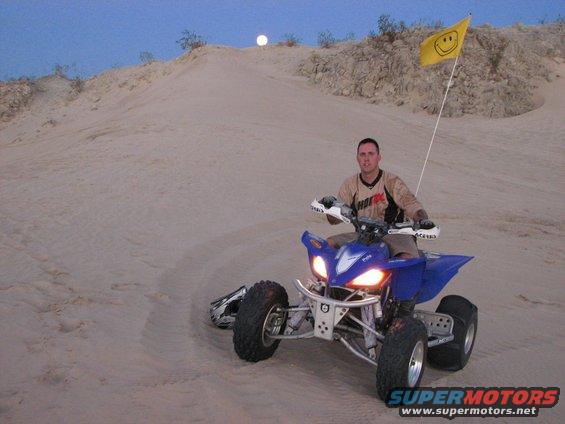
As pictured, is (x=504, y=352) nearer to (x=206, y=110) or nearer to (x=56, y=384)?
(x=56, y=384)

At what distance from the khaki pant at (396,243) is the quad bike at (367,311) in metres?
0.12

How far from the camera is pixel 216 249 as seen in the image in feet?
23.4

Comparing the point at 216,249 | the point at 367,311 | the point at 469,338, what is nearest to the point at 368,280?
the point at 367,311

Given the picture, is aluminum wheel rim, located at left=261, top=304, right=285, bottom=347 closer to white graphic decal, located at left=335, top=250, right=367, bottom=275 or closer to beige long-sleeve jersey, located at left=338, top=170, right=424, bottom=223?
white graphic decal, located at left=335, top=250, right=367, bottom=275

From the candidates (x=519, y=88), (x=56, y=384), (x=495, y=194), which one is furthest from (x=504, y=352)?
(x=519, y=88)

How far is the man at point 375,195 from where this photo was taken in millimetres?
4359

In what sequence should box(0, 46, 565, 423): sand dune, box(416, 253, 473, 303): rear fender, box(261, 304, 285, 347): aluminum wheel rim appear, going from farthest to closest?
box(416, 253, 473, 303): rear fender → box(261, 304, 285, 347): aluminum wheel rim → box(0, 46, 565, 423): sand dune

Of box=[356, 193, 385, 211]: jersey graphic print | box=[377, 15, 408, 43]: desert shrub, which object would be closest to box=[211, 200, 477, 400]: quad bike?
box=[356, 193, 385, 211]: jersey graphic print

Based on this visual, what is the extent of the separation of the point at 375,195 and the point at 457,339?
1327 mm

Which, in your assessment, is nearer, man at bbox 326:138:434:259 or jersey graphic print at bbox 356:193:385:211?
man at bbox 326:138:434:259

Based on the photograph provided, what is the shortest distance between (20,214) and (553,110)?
20130 millimetres

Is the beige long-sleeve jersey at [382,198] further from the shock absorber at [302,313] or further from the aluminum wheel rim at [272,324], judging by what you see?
the aluminum wheel rim at [272,324]

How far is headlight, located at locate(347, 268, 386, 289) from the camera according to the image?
12.1 feet

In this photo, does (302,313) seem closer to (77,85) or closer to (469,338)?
(469,338)
